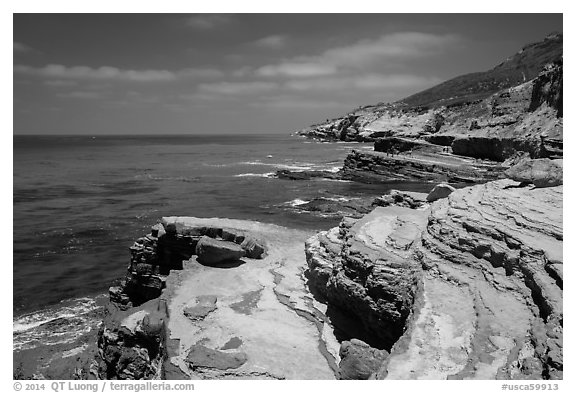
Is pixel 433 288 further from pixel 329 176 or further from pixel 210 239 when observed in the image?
pixel 329 176

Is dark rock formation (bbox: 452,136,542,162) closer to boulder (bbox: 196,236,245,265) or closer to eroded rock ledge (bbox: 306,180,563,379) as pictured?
eroded rock ledge (bbox: 306,180,563,379)

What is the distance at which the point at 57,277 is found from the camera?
20953 millimetres

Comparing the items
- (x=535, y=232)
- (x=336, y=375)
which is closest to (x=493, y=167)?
(x=535, y=232)

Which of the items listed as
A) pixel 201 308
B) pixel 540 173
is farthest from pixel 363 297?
pixel 540 173

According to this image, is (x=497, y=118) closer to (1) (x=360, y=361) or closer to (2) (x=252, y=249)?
(2) (x=252, y=249)

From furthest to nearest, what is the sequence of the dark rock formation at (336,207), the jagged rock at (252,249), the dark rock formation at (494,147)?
the dark rock formation at (494,147) → the dark rock formation at (336,207) → the jagged rock at (252,249)

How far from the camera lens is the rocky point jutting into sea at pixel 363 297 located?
745 centimetres

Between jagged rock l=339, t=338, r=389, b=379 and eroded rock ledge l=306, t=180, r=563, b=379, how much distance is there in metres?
0.87

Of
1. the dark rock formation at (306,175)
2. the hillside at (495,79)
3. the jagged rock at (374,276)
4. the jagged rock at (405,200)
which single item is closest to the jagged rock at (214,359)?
the jagged rock at (374,276)

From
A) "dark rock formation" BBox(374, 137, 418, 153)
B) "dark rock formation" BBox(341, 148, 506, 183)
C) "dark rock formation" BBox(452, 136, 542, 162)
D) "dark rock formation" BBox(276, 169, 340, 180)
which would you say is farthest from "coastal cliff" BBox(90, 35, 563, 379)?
"dark rock formation" BBox(374, 137, 418, 153)

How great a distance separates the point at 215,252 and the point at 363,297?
708cm

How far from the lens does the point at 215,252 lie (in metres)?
15.6

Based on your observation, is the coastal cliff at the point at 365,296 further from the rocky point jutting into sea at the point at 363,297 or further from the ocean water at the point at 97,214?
the ocean water at the point at 97,214

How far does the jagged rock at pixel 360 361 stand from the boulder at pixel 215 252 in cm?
717
